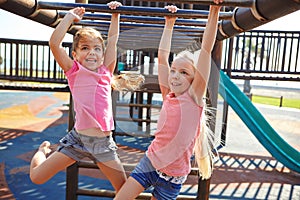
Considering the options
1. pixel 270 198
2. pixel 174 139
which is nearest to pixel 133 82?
pixel 174 139

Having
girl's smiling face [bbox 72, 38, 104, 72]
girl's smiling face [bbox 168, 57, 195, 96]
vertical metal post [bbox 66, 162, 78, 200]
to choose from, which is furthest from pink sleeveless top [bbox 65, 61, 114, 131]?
vertical metal post [bbox 66, 162, 78, 200]

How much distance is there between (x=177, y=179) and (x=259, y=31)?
5067 millimetres

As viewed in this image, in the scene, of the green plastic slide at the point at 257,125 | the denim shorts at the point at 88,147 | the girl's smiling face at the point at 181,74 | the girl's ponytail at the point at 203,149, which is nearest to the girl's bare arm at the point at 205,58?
the girl's smiling face at the point at 181,74

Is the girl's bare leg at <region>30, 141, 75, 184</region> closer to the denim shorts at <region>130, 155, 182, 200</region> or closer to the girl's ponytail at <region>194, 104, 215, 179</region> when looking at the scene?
the denim shorts at <region>130, 155, 182, 200</region>

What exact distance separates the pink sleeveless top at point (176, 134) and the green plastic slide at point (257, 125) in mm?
3450

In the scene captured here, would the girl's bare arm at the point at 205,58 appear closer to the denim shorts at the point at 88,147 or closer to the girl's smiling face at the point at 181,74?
the girl's smiling face at the point at 181,74

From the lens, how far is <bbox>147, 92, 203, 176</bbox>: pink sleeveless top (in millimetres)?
1646

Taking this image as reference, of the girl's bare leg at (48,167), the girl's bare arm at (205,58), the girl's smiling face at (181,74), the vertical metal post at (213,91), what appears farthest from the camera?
the vertical metal post at (213,91)

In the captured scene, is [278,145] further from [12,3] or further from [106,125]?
[12,3]

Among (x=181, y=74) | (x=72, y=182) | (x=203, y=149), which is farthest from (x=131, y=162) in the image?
(x=181, y=74)

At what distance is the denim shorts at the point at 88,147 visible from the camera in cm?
177

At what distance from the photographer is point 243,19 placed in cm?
170

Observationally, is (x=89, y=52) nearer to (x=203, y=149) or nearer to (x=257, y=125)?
(x=203, y=149)

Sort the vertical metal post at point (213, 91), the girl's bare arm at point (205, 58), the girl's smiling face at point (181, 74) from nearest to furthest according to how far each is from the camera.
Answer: the girl's bare arm at point (205, 58)
the girl's smiling face at point (181, 74)
the vertical metal post at point (213, 91)
